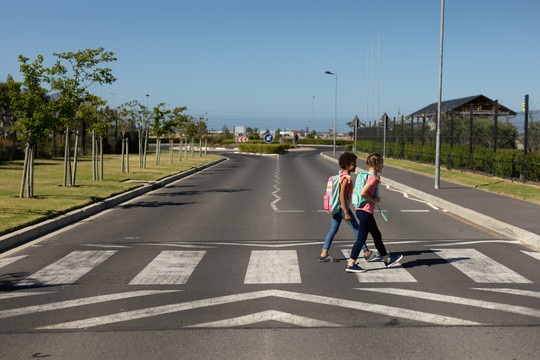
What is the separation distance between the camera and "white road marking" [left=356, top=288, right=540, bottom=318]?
5.89 metres

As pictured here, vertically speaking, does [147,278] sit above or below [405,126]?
below

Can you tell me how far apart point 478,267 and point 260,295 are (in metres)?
3.29

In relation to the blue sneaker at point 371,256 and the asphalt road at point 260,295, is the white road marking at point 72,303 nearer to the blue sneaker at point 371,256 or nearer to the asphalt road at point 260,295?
the asphalt road at point 260,295

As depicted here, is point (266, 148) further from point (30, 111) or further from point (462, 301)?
point (462, 301)

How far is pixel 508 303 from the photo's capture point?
6.19m

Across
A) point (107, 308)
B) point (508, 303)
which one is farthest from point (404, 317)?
point (107, 308)

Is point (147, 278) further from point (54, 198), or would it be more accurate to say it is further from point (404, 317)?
point (54, 198)

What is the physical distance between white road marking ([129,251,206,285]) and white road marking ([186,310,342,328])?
5.36ft

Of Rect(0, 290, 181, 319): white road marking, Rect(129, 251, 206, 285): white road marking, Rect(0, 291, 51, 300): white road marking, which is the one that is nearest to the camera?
Rect(0, 290, 181, 319): white road marking

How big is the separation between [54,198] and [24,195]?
1.08 metres

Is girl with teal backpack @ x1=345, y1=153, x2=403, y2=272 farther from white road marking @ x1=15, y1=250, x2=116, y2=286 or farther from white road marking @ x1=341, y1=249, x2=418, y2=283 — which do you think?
white road marking @ x1=15, y1=250, x2=116, y2=286

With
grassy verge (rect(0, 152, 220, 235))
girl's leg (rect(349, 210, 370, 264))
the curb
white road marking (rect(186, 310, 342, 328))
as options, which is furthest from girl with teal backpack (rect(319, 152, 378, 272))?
grassy verge (rect(0, 152, 220, 235))

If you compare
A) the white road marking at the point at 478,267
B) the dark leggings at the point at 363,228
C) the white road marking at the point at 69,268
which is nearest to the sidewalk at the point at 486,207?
the white road marking at the point at 478,267

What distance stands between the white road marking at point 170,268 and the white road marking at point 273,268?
0.79 m
